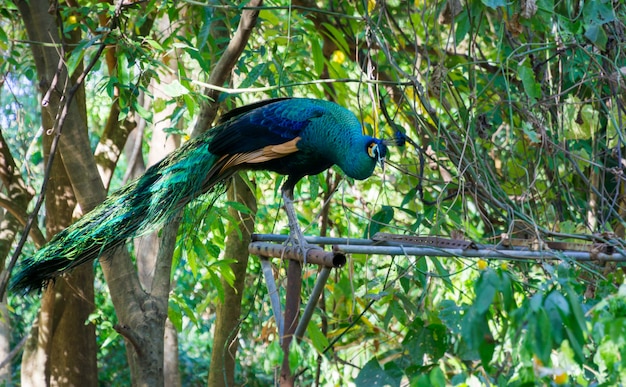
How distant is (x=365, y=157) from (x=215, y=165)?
0.59 meters

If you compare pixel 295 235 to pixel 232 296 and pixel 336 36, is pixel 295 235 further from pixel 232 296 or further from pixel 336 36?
pixel 232 296

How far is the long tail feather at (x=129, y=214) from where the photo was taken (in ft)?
9.43

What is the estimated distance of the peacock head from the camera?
2764 millimetres

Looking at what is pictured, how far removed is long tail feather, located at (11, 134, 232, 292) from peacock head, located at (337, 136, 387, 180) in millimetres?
507

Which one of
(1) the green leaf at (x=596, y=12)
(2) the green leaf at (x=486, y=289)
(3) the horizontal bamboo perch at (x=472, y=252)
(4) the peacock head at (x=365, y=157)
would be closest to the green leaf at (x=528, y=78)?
(1) the green leaf at (x=596, y=12)

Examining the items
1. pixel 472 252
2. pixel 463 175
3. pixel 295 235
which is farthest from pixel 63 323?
pixel 472 252

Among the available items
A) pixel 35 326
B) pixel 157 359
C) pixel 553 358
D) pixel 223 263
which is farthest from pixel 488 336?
pixel 35 326

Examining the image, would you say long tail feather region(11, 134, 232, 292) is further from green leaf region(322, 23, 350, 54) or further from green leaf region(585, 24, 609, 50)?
green leaf region(585, 24, 609, 50)

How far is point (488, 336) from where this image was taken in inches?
64.6

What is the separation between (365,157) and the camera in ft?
9.15

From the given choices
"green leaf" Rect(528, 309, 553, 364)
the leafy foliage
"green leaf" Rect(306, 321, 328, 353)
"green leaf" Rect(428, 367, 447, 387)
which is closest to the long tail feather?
the leafy foliage

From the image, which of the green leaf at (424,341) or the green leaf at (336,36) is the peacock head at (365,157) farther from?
the green leaf at (336,36)

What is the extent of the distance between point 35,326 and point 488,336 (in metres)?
3.38

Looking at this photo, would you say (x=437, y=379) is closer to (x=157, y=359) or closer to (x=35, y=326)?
(x=157, y=359)
